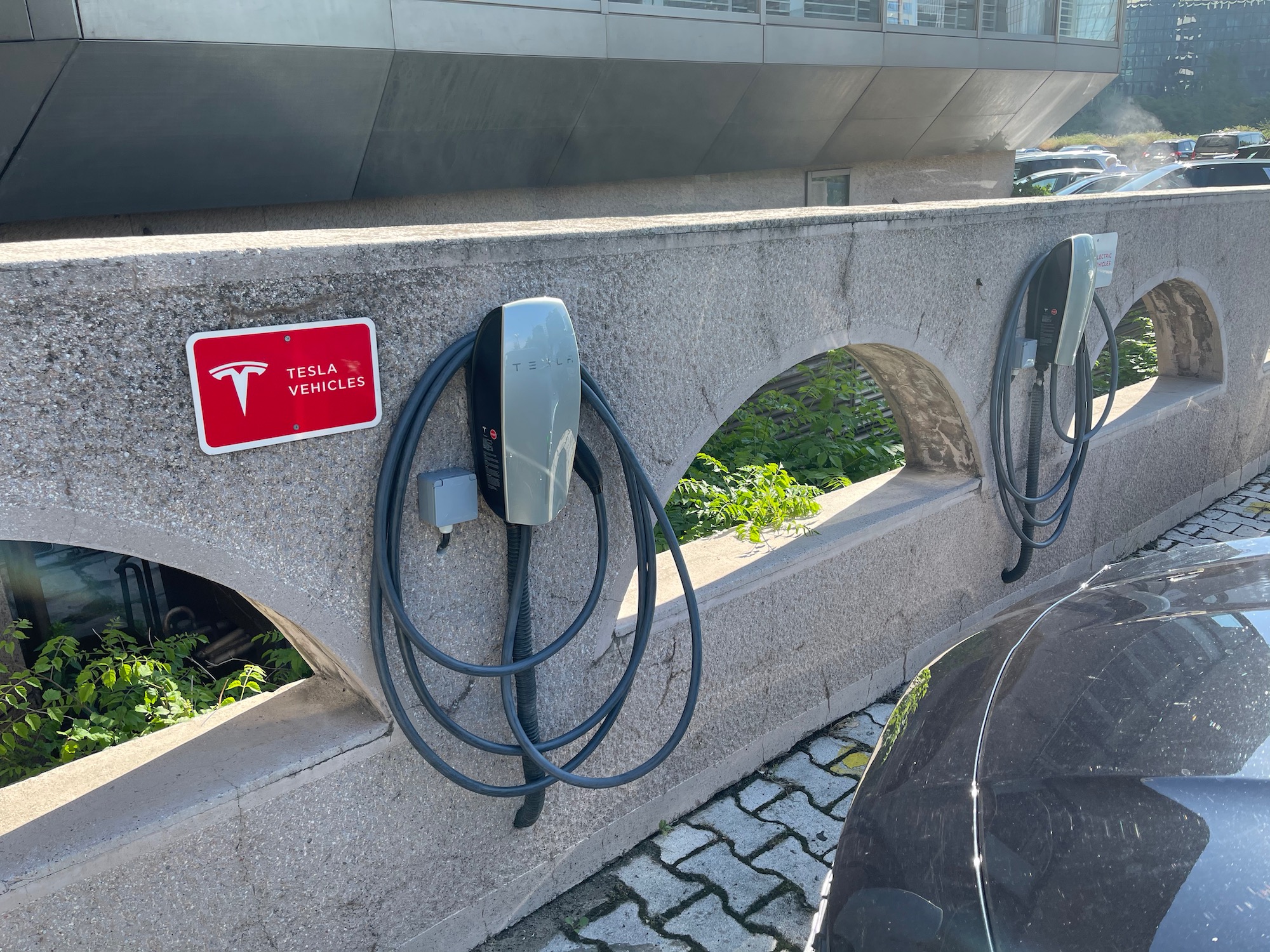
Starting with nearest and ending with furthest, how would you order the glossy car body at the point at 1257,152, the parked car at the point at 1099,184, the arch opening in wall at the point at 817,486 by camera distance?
the arch opening in wall at the point at 817,486 → the parked car at the point at 1099,184 → the glossy car body at the point at 1257,152

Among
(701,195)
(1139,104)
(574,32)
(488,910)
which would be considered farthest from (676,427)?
(1139,104)

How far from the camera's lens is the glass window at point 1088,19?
11141mm

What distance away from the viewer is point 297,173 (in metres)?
6.12

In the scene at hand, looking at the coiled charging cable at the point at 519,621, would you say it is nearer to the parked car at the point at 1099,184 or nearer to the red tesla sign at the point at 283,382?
the red tesla sign at the point at 283,382

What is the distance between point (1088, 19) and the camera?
37.7 ft

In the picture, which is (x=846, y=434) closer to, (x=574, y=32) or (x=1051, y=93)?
(x=574, y=32)

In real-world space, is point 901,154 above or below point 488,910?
above

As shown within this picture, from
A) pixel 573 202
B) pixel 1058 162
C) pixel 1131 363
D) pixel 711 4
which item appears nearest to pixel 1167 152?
pixel 1058 162

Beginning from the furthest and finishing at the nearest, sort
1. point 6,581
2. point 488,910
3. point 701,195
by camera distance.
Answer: point 701,195 → point 6,581 → point 488,910

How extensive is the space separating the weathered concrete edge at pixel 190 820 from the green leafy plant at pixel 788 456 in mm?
1630

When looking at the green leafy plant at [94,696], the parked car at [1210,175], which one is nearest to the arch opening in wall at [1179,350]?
the green leafy plant at [94,696]

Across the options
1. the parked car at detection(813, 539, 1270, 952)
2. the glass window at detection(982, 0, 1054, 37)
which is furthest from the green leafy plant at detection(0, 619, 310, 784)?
the glass window at detection(982, 0, 1054, 37)

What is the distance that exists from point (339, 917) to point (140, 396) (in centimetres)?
Result: 133

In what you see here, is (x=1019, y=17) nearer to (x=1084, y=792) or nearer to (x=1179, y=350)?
(x=1179, y=350)
